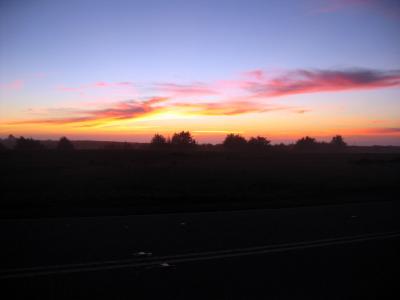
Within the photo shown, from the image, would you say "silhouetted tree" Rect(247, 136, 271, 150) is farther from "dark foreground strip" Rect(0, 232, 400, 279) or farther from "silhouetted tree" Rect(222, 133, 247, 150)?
"dark foreground strip" Rect(0, 232, 400, 279)

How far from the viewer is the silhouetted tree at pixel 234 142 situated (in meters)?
114

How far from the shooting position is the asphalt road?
19.4 feet

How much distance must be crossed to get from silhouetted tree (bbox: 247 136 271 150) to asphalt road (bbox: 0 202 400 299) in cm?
10026

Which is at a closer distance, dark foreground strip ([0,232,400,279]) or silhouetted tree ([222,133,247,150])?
dark foreground strip ([0,232,400,279])

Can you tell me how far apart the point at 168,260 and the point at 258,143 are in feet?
348

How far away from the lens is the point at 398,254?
823cm

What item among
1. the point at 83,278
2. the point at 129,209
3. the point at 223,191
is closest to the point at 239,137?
the point at 223,191

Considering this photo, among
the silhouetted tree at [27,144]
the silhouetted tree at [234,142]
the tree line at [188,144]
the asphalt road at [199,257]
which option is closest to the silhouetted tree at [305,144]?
the tree line at [188,144]

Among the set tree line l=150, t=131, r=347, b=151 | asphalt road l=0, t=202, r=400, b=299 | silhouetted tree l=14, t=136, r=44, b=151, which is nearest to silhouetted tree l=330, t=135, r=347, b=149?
tree line l=150, t=131, r=347, b=151

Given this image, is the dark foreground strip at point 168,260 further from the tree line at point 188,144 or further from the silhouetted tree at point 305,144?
the silhouetted tree at point 305,144

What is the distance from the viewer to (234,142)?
116625mm

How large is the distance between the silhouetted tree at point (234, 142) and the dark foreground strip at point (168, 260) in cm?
10424

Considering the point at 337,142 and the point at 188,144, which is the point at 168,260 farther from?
the point at 337,142

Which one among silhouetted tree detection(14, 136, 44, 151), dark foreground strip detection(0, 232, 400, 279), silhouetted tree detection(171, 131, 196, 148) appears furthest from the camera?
silhouetted tree detection(171, 131, 196, 148)
